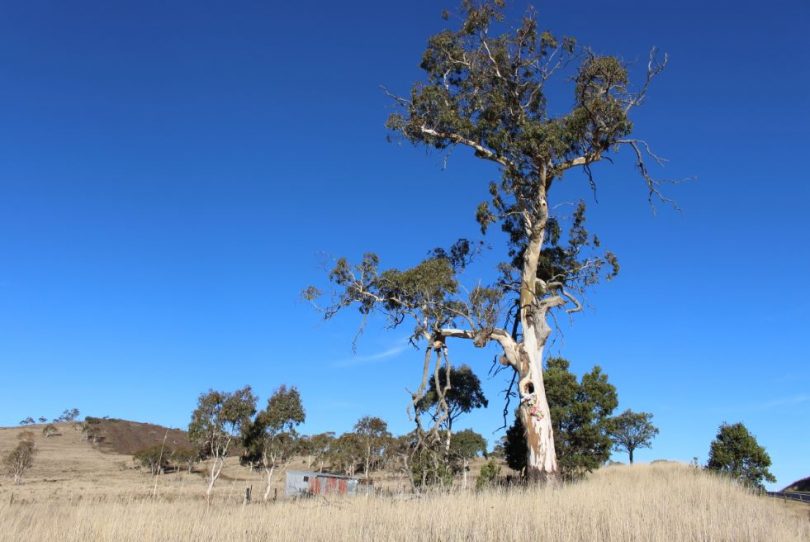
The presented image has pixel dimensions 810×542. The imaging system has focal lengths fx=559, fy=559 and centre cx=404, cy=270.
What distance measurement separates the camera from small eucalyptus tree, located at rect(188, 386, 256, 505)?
125 ft

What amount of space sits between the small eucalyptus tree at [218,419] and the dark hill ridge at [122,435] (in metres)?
58.2

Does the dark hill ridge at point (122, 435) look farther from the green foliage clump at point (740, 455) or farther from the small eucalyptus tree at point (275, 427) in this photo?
the green foliage clump at point (740, 455)

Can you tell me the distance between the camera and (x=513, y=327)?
17.1 metres

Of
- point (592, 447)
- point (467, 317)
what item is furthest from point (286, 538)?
point (592, 447)

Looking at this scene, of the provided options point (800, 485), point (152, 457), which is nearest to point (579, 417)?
point (800, 485)

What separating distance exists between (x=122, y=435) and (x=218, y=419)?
8385 centimetres

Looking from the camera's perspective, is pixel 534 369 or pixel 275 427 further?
pixel 275 427

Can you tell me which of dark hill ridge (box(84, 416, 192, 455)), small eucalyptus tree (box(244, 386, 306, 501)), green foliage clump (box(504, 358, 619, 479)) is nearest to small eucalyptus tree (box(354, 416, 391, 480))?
small eucalyptus tree (box(244, 386, 306, 501))

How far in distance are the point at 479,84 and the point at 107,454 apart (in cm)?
9147

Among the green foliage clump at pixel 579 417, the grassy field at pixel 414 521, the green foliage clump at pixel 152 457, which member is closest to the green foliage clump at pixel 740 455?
the green foliage clump at pixel 579 417

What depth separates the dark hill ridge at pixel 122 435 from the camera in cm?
9738

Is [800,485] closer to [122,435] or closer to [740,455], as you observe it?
[740,455]

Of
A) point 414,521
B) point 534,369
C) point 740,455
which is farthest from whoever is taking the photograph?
point 740,455

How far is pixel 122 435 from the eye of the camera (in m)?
108
